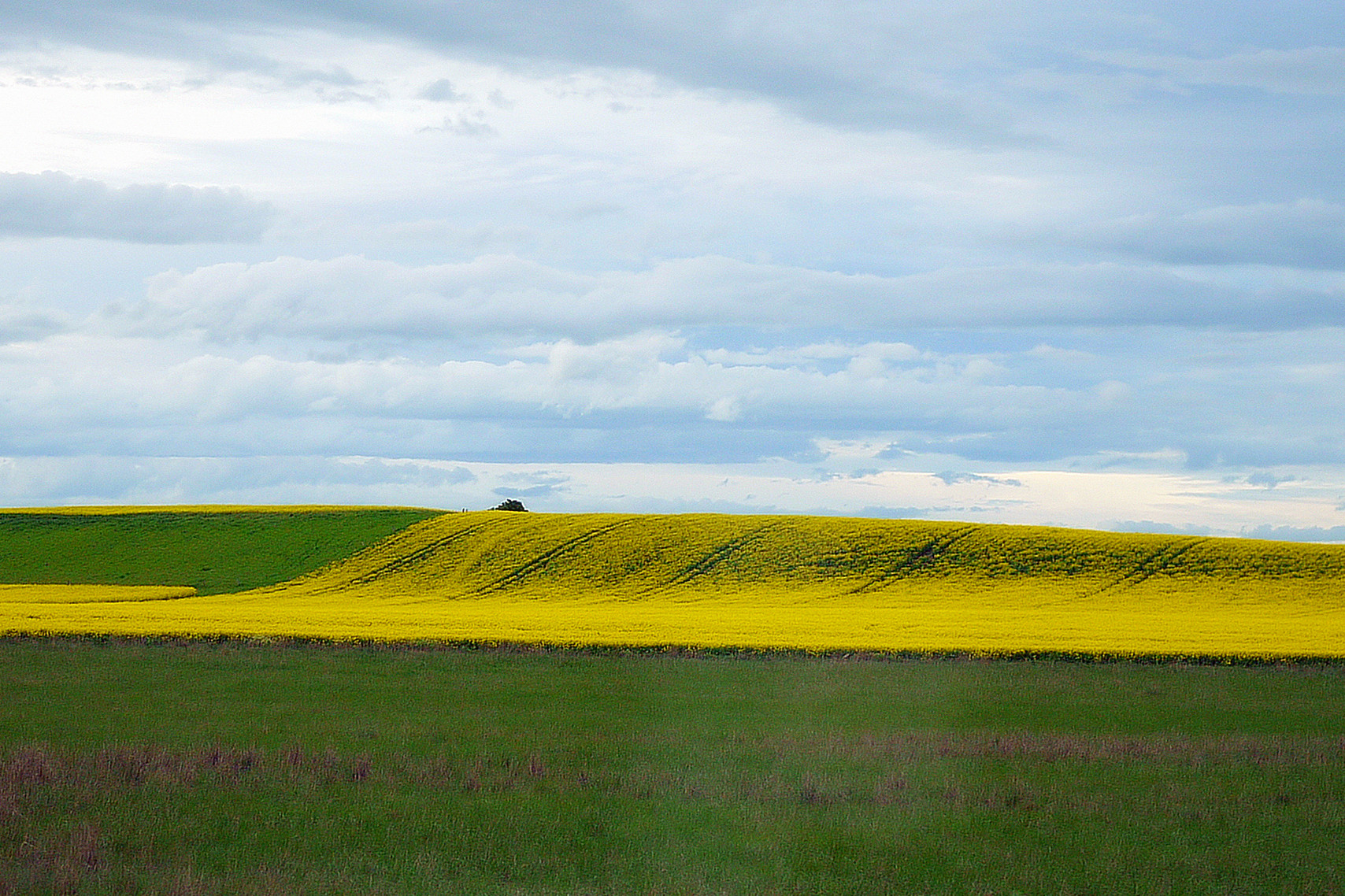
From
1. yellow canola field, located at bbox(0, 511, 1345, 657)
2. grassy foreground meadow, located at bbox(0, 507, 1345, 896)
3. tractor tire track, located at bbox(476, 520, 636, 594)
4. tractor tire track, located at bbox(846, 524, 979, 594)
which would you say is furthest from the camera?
tractor tire track, located at bbox(476, 520, 636, 594)

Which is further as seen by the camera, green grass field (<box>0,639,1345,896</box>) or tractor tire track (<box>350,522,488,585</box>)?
tractor tire track (<box>350,522,488,585</box>)

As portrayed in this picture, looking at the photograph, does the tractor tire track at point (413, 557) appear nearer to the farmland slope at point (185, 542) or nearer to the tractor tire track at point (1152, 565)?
the farmland slope at point (185, 542)

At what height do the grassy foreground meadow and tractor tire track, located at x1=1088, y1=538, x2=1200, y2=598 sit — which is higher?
tractor tire track, located at x1=1088, y1=538, x2=1200, y2=598

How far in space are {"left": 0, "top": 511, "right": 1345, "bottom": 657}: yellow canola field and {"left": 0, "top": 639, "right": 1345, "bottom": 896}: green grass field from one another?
32.9 feet

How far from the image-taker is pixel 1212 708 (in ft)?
79.3

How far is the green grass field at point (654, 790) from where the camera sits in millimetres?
10695

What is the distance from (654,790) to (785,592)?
41336 millimetres

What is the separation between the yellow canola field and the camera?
35.6m

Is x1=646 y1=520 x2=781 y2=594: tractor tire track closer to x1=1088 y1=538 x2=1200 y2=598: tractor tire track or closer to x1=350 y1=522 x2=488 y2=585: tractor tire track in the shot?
x1=350 y1=522 x2=488 y2=585: tractor tire track

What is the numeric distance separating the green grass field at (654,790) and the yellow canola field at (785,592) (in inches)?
395

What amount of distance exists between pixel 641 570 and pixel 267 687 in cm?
3592

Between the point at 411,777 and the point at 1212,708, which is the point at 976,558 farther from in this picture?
the point at 411,777

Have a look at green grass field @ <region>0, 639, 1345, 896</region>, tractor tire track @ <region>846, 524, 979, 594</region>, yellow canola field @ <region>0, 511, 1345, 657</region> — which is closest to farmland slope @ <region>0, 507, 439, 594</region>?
yellow canola field @ <region>0, 511, 1345, 657</region>

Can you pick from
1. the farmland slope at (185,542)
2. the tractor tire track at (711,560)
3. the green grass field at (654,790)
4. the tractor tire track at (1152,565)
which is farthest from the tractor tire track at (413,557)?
the green grass field at (654,790)
